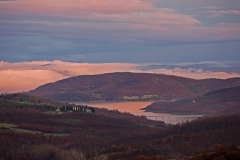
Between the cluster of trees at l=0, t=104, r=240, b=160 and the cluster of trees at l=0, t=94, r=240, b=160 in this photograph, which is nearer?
the cluster of trees at l=0, t=94, r=240, b=160

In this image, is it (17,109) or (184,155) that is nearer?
(184,155)

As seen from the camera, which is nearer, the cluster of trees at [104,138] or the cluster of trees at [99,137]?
the cluster of trees at [99,137]

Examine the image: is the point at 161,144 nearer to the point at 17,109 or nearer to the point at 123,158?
the point at 123,158

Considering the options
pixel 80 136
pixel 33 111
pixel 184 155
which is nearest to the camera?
→ pixel 184 155

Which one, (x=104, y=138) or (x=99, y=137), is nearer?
(x=104, y=138)

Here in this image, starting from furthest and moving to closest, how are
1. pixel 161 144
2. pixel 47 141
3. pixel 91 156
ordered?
pixel 47 141 → pixel 161 144 → pixel 91 156

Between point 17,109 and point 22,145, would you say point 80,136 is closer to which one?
point 22,145

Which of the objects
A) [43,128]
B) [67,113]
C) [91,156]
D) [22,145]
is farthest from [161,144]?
[67,113]

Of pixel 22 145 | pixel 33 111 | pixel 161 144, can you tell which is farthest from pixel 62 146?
pixel 33 111

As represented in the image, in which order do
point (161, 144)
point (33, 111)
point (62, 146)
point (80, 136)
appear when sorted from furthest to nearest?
point (33, 111)
point (80, 136)
point (62, 146)
point (161, 144)
